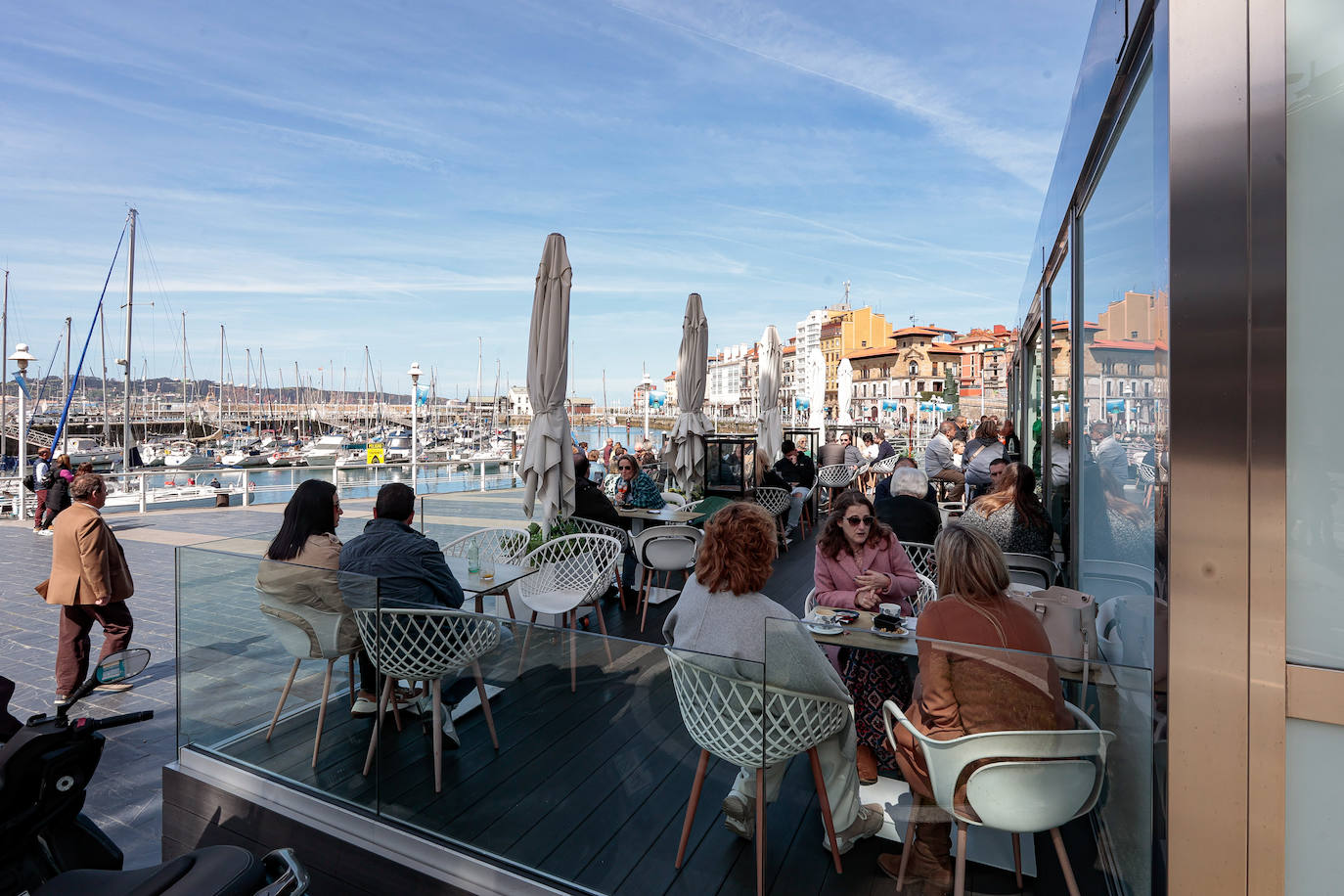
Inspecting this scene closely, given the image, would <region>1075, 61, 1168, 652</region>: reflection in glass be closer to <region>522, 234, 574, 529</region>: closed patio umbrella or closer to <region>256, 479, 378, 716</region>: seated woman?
<region>256, 479, 378, 716</region>: seated woman

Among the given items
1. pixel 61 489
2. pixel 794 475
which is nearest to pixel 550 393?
pixel 794 475

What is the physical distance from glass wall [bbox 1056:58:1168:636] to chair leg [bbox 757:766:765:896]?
4.07 ft

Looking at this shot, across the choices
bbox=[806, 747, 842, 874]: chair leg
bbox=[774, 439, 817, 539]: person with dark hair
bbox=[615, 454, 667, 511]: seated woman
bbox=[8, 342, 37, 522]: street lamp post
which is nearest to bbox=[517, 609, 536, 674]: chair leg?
bbox=[806, 747, 842, 874]: chair leg

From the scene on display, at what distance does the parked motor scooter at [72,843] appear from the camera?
5.76 feet

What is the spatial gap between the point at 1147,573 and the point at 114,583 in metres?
5.95

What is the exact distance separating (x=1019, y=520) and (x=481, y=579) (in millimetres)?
3645

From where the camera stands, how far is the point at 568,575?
5105 millimetres

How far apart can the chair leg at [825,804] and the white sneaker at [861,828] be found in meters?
0.02

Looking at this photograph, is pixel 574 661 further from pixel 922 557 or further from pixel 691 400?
pixel 691 400

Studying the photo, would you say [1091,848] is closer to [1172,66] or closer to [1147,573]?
[1147,573]

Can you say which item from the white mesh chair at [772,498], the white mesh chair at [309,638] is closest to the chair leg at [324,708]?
the white mesh chair at [309,638]

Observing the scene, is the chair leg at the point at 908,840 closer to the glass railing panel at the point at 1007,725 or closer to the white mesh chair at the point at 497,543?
the glass railing panel at the point at 1007,725

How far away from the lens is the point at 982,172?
69.6 feet

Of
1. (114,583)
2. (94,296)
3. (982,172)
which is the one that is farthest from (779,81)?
(94,296)
